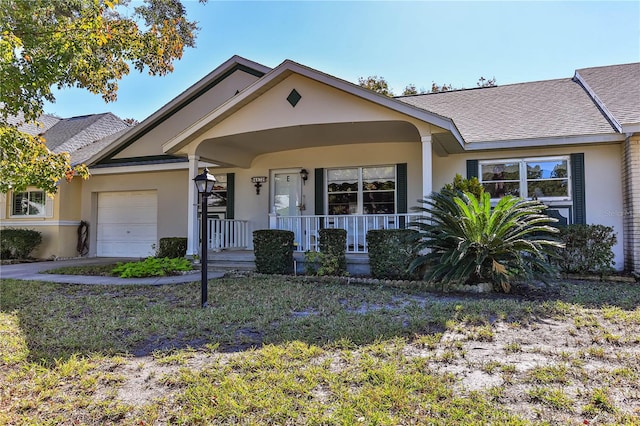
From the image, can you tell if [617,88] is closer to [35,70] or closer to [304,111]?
[304,111]

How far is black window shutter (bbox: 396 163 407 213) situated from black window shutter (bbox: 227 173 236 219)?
4667 millimetres

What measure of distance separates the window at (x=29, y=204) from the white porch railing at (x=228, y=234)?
23.2 ft

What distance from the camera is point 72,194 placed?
531 inches

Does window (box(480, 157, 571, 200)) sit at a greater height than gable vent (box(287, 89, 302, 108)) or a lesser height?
lesser

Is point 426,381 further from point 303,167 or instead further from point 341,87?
point 303,167

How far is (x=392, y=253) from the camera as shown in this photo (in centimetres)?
761

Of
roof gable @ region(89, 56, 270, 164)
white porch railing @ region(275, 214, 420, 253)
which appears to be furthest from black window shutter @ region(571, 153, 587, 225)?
roof gable @ region(89, 56, 270, 164)

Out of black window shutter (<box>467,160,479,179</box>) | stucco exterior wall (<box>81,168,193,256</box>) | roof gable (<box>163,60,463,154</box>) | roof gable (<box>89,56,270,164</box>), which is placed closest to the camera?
roof gable (<box>163,60,463,154</box>)

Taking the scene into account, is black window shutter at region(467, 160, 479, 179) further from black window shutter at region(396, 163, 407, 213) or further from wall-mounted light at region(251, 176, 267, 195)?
wall-mounted light at region(251, 176, 267, 195)

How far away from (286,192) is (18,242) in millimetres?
8731

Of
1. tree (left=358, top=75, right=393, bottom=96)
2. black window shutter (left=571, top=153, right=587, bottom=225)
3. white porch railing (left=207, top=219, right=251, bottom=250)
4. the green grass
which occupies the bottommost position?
the green grass

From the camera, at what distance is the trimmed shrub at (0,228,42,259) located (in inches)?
501

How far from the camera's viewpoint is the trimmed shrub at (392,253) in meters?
7.54

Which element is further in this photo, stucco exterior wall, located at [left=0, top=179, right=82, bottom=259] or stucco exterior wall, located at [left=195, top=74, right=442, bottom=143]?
stucco exterior wall, located at [left=0, top=179, right=82, bottom=259]
